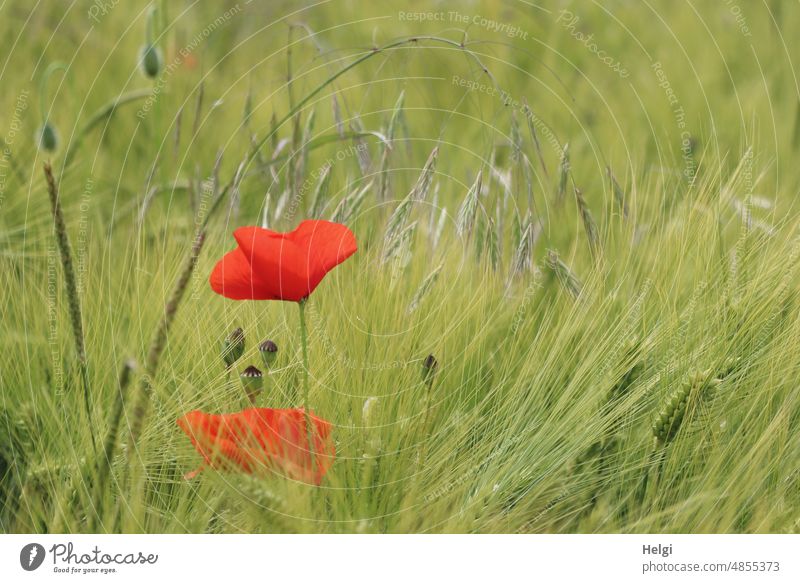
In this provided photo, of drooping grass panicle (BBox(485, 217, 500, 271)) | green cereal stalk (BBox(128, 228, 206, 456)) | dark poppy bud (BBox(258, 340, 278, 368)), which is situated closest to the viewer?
green cereal stalk (BBox(128, 228, 206, 456))

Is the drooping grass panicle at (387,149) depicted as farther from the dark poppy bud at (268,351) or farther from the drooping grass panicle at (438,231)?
the dark poppy bud at (268,351)

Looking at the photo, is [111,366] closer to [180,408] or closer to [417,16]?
[180,408]

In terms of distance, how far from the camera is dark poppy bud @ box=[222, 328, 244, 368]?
2.00 ft

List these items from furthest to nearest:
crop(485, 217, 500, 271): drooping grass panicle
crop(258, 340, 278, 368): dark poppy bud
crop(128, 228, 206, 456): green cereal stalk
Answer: crop(485, 217, 500, 271): drooping grass panicle, crop(258, 340, 278, 368): dark poppy bud, crop(128, 228, 206, 456): green cereal stalk

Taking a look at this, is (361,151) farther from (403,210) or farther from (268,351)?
(268,351)

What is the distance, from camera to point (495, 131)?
872 mm

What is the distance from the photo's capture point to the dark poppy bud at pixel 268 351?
581 mm

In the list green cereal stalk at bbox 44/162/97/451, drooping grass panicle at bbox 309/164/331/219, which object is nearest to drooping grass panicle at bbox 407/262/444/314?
drooping grass panicle at bbox 309/164/331/219

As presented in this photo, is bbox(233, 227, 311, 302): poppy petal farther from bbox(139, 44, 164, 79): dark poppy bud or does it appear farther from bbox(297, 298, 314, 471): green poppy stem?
bbox(139, 44, 164, 79): dark poppy bud

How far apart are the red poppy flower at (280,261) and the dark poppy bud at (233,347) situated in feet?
0.16

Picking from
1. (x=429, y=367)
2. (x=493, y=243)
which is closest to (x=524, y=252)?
(x=493, y=243)
